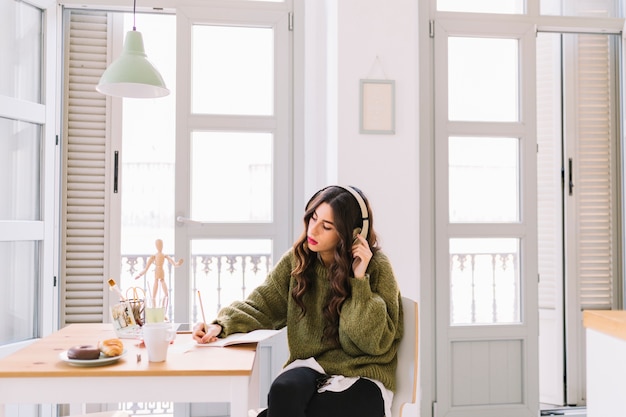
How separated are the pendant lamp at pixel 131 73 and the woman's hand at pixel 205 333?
92 cm

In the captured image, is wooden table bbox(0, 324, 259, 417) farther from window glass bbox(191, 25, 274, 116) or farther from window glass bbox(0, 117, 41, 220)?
window glass bbox(191, 25, 274, 116)

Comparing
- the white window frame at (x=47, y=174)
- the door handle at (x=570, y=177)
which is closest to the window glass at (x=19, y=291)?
the white window frame at (x=47, y=174)

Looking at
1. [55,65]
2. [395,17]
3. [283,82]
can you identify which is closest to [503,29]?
[395,17]

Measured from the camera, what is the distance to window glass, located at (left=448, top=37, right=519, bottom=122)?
3041 millimetres

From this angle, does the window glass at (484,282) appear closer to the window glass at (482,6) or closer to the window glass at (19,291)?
the window glass at (482,6)

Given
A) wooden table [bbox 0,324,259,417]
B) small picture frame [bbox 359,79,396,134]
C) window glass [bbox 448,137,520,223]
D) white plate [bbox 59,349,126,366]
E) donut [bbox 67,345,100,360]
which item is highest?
small picture frame [bbox 359,79,396,134]

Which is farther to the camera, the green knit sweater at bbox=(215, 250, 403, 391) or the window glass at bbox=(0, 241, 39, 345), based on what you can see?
the window glass at bbox=(0, 241, 39, 345)

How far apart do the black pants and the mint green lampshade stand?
3.84ft

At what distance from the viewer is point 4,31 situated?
2625mm

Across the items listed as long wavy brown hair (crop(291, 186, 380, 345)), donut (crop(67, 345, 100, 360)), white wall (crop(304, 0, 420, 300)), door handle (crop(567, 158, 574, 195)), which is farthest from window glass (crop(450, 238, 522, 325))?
donut (crop(67, 345, 100, 360))

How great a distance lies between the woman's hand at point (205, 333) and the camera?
1.76 metres

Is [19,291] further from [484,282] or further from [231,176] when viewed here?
[484,282]

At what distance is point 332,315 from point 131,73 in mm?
1130

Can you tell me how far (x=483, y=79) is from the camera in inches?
121
